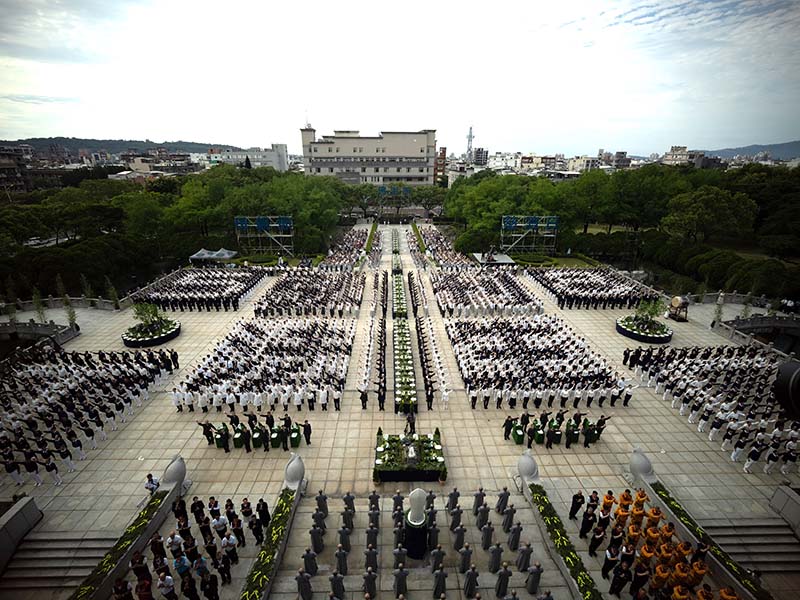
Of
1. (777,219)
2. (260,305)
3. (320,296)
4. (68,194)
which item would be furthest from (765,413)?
(68,194)

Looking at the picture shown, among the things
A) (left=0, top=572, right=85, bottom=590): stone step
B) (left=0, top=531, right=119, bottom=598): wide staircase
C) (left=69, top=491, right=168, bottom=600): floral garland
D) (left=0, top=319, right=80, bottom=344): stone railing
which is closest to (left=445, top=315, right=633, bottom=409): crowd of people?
(left=69, top=491, right=168, bottom=600): floral garland

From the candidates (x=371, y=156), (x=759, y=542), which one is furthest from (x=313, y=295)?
(x=371, y=156)

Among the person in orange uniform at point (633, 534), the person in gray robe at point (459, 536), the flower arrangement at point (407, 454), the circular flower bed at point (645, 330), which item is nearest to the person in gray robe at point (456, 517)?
the person in gray robe at point (459, 536)

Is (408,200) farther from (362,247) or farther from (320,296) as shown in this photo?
(320,296)

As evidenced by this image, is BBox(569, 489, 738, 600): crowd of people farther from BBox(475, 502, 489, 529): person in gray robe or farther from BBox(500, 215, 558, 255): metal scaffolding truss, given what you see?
BBox(500, 215, 558, 255): metal scaffolding truss

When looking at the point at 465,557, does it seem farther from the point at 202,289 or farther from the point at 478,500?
the point at 202,289

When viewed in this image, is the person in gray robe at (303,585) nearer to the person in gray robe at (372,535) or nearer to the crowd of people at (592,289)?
the person in gray robe at (372,535)

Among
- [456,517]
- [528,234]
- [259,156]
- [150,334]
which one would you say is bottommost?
[150,334]
